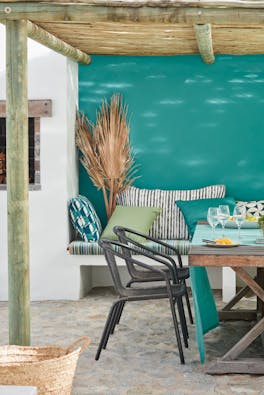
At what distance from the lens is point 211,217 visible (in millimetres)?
5168

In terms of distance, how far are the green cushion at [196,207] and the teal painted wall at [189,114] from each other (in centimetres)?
38

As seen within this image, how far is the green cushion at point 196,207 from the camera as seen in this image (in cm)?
752

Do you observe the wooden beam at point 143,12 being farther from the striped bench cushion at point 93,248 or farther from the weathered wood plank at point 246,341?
the striped bench cushion at point 93,248

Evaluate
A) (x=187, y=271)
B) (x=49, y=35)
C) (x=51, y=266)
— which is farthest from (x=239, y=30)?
(x=51, y=266)

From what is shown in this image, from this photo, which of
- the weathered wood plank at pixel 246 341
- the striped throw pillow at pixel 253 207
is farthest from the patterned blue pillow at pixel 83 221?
the weathered wood plank at pixel 246 341

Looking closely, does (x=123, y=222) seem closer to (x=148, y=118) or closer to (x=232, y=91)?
(x=148, y=118)

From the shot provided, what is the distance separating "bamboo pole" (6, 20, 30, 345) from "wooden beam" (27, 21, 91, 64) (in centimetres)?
77

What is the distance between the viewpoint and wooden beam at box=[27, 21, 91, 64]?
18.6ft

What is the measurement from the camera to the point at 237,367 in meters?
4.69

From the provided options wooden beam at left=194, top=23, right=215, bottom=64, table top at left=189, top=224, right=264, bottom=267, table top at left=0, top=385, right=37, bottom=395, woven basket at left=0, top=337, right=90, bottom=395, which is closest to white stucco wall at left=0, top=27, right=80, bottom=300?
wooden beam at left=194, top=23, right=215, bottom=64

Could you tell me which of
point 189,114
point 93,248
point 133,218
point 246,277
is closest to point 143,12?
point 246,277

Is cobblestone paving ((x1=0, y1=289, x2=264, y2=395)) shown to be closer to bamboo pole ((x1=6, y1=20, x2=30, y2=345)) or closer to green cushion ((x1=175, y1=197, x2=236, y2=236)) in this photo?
bamboo pole ((x1=6, y1=20, x2=30, y2=345))

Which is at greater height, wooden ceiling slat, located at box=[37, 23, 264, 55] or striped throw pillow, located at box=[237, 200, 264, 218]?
wooden ceiling slat, located at box=[37, 23, 264, 55]

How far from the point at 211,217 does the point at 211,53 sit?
2.66m
